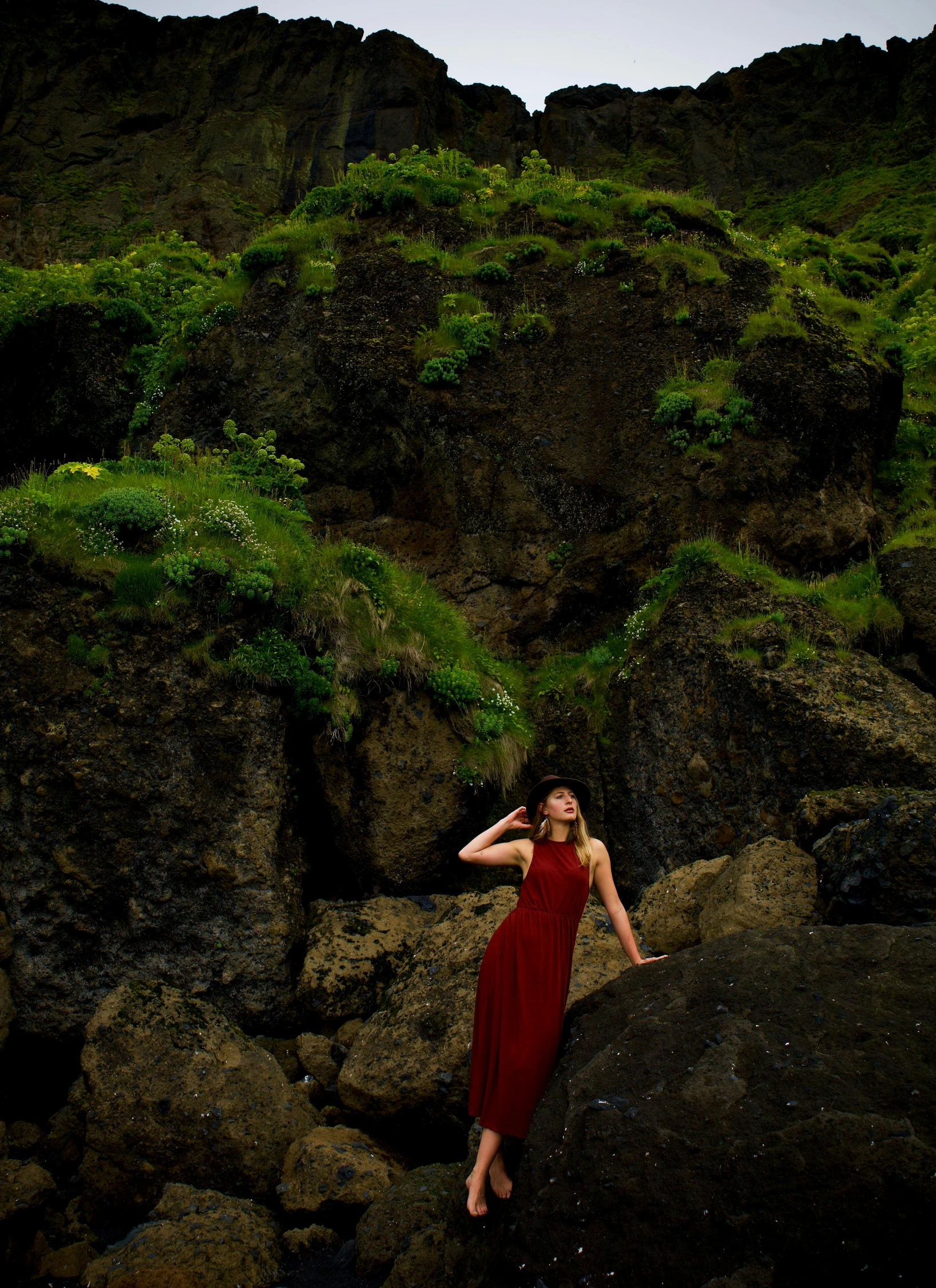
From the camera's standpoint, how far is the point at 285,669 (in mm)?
10695

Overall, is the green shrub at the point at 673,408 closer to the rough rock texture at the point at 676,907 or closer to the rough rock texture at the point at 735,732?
the rough rock texture at the point at 735,732

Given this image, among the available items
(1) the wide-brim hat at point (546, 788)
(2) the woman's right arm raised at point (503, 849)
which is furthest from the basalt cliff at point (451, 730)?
(1) the wide-brim hat at point (546, 788)

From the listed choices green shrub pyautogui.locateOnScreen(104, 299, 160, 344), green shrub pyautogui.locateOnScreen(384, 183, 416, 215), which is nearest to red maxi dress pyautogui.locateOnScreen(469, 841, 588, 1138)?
green shrub pyautogui.locateOnScreen(104, 299, 160, 344)

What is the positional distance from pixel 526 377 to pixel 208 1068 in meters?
13.7

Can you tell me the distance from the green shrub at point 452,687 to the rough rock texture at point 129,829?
259 cm

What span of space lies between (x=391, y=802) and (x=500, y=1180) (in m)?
6.24

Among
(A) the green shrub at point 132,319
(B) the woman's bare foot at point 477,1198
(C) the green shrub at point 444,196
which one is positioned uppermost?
(C) the green shrub at point 444,196

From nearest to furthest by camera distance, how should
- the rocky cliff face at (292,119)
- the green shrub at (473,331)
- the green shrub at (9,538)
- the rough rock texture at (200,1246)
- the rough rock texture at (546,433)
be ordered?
the rough rock texture at (200,1246)
the green shrub at (9,538)
the rough rock texture at (546,433)
the green shrub at (473,331)
the rocky cliff face at (292,119)

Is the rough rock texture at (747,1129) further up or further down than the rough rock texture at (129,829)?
further up

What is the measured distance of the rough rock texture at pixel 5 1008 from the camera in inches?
339

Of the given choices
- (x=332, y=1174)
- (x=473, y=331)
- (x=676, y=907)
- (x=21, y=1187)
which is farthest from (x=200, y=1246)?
(x=473, y=331)

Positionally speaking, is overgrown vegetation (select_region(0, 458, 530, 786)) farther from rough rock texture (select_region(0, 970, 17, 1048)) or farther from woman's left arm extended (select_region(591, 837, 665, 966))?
woman's left arm extended (select_region(591, 837, 665, 966))

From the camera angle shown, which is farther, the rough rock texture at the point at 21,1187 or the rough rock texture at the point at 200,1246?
the rough rock texture at the point at 21,1187

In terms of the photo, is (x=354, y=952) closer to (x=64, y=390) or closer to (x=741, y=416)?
(x=741, y=416)
